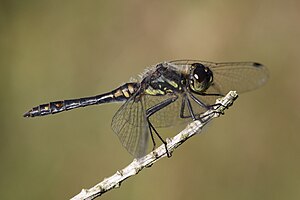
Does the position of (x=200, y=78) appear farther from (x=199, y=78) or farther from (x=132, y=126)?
(x=132, y=126)

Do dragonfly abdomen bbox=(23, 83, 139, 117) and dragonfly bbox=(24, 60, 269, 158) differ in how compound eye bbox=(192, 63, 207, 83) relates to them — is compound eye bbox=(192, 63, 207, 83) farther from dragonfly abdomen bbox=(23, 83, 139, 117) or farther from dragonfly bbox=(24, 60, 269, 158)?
dragonfly abdomen bbox=(23, 83, 139, 117)

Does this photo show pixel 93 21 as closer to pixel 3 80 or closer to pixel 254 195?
pixel 3 80

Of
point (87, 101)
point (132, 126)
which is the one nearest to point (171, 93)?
point (132, 126)

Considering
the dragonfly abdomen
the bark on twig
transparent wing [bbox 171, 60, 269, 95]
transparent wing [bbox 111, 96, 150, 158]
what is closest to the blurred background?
the dragonfly abdomen

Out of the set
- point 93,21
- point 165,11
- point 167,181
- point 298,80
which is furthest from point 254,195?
point 93,21

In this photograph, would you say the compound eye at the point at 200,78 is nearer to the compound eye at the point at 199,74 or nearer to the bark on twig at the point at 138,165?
the compound eye at the point at 199,74
